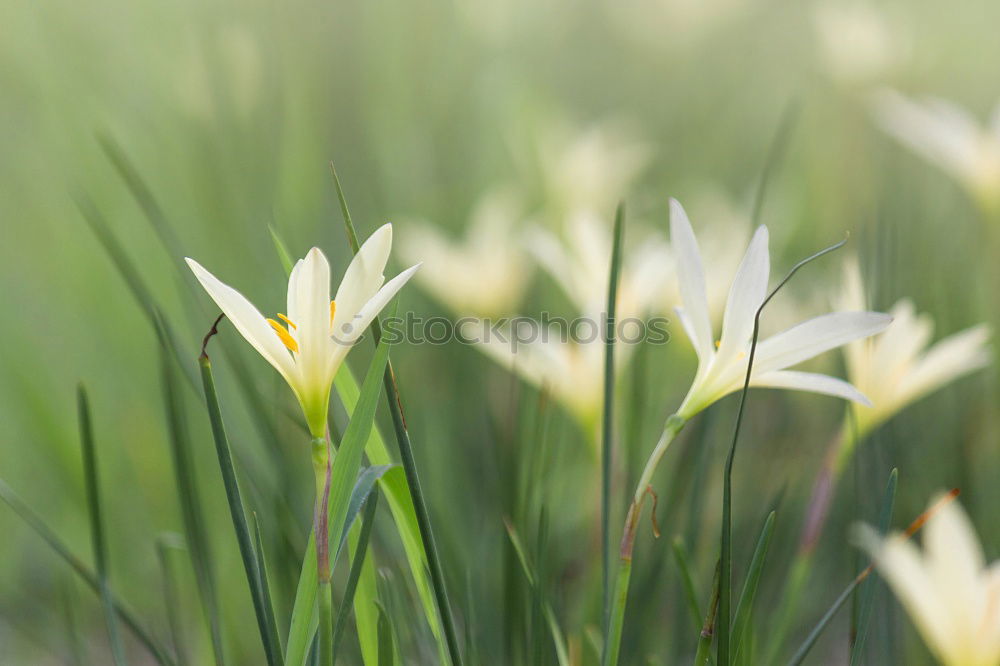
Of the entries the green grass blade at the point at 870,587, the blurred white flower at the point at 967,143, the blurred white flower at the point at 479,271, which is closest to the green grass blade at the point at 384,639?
the green grass blade at the point at 870,587

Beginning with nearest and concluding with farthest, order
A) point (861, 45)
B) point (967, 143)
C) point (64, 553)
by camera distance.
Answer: point (64, 553)
point (967, 143)
point (861, 45)

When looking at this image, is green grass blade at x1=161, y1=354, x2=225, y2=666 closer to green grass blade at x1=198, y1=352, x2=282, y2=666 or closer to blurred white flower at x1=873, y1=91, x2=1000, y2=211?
green grass blade at x1=198, y1=352, x2=282, y2=666

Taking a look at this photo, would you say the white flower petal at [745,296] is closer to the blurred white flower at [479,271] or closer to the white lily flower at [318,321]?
the white lily flower at [318,321]

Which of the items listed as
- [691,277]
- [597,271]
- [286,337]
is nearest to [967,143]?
[597,271]

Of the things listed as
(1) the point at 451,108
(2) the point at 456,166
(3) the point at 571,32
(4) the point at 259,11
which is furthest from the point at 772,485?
(3) the point at 571,32

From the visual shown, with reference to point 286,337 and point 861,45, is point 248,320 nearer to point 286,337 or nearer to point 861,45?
point 286,337

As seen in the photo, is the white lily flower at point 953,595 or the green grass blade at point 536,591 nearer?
the white lily flower at point 953,595

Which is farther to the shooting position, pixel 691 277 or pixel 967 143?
pixel 967 143

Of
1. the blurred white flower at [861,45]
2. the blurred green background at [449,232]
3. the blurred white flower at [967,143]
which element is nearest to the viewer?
the blurred green background at [449,232]
